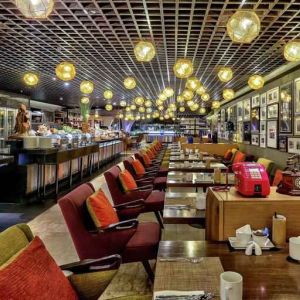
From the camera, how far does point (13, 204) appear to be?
22.1 feet

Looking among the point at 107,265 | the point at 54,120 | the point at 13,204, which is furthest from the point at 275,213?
the point at 54,120

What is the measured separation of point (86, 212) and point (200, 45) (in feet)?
15.5

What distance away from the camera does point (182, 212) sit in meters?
2.84

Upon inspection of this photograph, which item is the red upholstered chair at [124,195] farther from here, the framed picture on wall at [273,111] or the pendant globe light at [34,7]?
the framed picture on wall at [273,111]

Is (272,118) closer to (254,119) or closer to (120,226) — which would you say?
(254,119)

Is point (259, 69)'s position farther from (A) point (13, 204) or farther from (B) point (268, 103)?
(A) point (13, 204)

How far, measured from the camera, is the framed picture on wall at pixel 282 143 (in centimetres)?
741

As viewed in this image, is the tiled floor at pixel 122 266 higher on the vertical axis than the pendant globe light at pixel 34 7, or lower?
lower

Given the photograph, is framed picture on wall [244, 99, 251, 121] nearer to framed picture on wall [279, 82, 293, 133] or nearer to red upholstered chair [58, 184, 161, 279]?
framed picture on wall [279, 82, 293, 133]

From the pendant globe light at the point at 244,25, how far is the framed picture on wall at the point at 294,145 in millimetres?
3664

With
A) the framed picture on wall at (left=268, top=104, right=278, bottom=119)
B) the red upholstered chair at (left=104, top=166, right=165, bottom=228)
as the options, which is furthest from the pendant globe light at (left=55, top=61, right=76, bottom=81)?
the framed picture on wall at (left=268, top=104, right=278, bottom=119)

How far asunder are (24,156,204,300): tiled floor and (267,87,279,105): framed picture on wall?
4439 mm

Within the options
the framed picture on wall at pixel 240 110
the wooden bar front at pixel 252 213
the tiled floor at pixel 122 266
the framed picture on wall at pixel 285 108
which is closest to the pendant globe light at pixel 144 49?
the tiled floor at pixel 122 266

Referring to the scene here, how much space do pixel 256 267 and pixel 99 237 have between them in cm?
143
